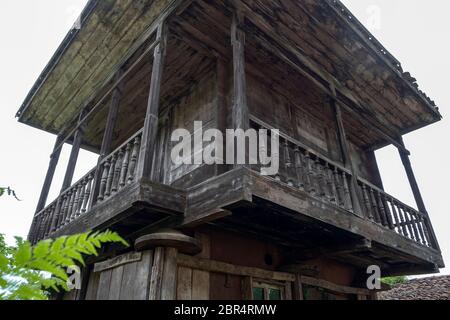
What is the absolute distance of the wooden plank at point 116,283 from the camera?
4102mm

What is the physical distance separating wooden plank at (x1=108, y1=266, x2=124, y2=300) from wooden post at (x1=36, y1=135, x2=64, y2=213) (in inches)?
138

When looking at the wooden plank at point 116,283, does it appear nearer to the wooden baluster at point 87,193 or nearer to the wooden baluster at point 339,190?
the wooden baluster at point 87,193

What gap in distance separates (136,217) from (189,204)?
0.71 metres

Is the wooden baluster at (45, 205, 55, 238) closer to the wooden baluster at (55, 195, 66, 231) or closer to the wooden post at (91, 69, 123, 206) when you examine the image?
the wooden baluster at (55, 195, 66, 231)

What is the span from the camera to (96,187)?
481cm

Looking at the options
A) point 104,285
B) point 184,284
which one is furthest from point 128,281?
point 184,284

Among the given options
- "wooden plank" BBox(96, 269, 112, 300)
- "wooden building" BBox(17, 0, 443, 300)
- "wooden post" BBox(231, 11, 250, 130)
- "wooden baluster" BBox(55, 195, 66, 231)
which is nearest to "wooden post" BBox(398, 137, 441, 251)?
"wooden building" BBox(17, 0, 443, 300)

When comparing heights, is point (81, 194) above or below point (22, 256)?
above

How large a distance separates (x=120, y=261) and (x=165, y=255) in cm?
73

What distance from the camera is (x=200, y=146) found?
558 centimetres

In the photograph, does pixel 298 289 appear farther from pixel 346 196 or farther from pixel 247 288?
pixel 346 196
